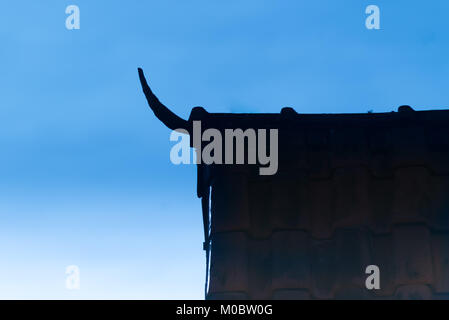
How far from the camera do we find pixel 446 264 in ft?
11.2

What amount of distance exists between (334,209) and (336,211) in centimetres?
2

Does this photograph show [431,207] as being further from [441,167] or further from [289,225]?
[289,225]

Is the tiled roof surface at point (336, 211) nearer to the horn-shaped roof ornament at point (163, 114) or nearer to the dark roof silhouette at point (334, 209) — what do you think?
the dark roof silhouette at point (334, 209)

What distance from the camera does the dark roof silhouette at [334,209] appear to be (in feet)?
11.1

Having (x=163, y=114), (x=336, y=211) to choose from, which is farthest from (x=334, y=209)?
(x=163, y=114)

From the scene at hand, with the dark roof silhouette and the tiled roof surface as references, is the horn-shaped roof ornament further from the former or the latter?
the tiled roof surface

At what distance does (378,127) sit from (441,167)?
460mm

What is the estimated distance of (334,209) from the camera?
3.61 metres

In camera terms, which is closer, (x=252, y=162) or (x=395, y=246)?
(x=395, y=246)

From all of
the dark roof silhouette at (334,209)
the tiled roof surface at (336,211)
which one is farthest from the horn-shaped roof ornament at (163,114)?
the tiled roof surface at (336,211)

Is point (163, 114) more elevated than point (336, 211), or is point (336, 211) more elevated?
point (163, 114)

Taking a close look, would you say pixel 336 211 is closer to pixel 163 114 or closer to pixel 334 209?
pixel 334 209
